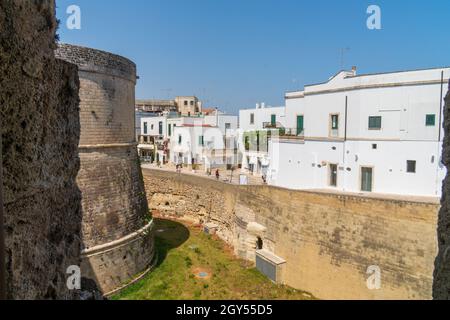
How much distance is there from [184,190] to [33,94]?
20242 mm

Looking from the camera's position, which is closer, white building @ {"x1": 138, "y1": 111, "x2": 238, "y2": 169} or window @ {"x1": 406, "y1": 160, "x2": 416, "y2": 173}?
window @ {"x1": 406, "y1": 160, "x2": 416, "y2": 173}

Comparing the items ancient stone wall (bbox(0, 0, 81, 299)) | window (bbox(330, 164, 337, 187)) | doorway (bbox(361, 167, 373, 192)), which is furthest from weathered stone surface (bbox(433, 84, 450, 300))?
window (bbox(330, 164, 337, 187))

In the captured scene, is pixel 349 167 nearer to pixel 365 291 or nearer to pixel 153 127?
pixel 365 291

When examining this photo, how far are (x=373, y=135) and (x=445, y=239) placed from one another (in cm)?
1393

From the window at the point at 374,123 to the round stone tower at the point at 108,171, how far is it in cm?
1107

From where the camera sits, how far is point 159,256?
52.2 ft

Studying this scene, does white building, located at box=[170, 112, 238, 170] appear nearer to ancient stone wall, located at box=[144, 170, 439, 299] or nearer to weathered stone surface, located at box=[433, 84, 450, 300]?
ancient stone wall, located at box=[144, 170, 439, 299]

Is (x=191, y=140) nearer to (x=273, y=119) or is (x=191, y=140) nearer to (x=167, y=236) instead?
(x=273, y=119)

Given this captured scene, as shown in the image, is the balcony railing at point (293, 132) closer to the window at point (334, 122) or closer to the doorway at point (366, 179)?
the window at point (334, 122)

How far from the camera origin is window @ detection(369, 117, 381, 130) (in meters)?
15.1

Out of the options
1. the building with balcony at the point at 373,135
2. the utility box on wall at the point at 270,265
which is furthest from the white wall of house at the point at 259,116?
the utility box on wall at the point at 270,265

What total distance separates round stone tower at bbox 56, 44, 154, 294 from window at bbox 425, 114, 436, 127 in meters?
12.9

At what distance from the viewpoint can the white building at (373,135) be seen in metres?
14.0
